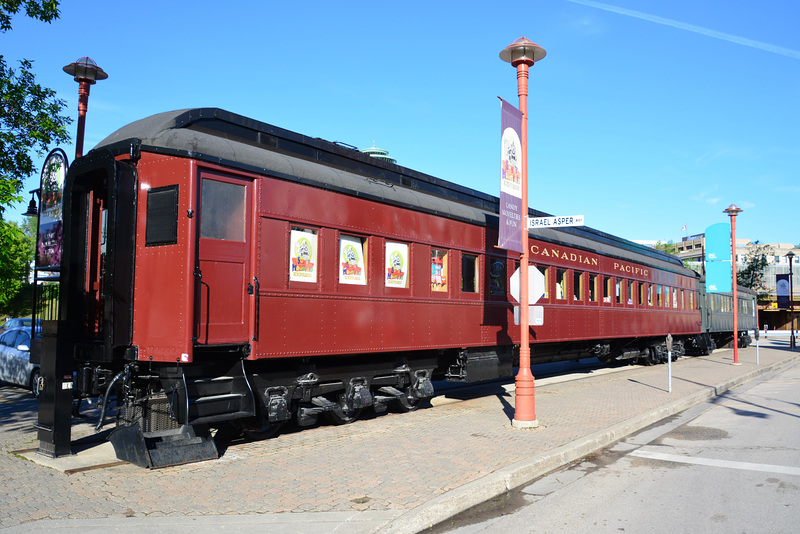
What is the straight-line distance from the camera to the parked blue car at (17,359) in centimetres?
1234

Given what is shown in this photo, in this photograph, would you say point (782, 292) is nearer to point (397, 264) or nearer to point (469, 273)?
point (469, 273)

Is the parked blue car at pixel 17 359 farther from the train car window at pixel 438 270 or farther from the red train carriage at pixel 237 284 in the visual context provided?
the train car window at pixel 438 270

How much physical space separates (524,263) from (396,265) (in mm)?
1966

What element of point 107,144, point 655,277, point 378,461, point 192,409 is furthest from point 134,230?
point 655,277

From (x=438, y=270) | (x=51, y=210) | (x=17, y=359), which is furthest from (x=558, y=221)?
(x=17, y=359)

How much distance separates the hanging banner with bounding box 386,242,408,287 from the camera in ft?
30.4

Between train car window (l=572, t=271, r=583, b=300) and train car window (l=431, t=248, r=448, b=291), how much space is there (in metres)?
5.47

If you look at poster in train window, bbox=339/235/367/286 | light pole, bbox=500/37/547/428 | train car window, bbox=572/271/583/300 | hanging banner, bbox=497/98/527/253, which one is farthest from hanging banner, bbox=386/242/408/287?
train car window, bbox=572/271/583/300

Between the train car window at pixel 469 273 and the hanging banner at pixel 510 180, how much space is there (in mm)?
1706

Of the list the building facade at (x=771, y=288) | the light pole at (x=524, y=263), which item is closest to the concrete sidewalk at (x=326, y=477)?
the light pole at (x=524, y=263)

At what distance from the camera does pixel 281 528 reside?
468 centimetres

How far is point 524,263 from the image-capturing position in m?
9.23

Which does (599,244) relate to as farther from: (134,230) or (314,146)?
(134,230)

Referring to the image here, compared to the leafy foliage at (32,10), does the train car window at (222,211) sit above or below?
below
